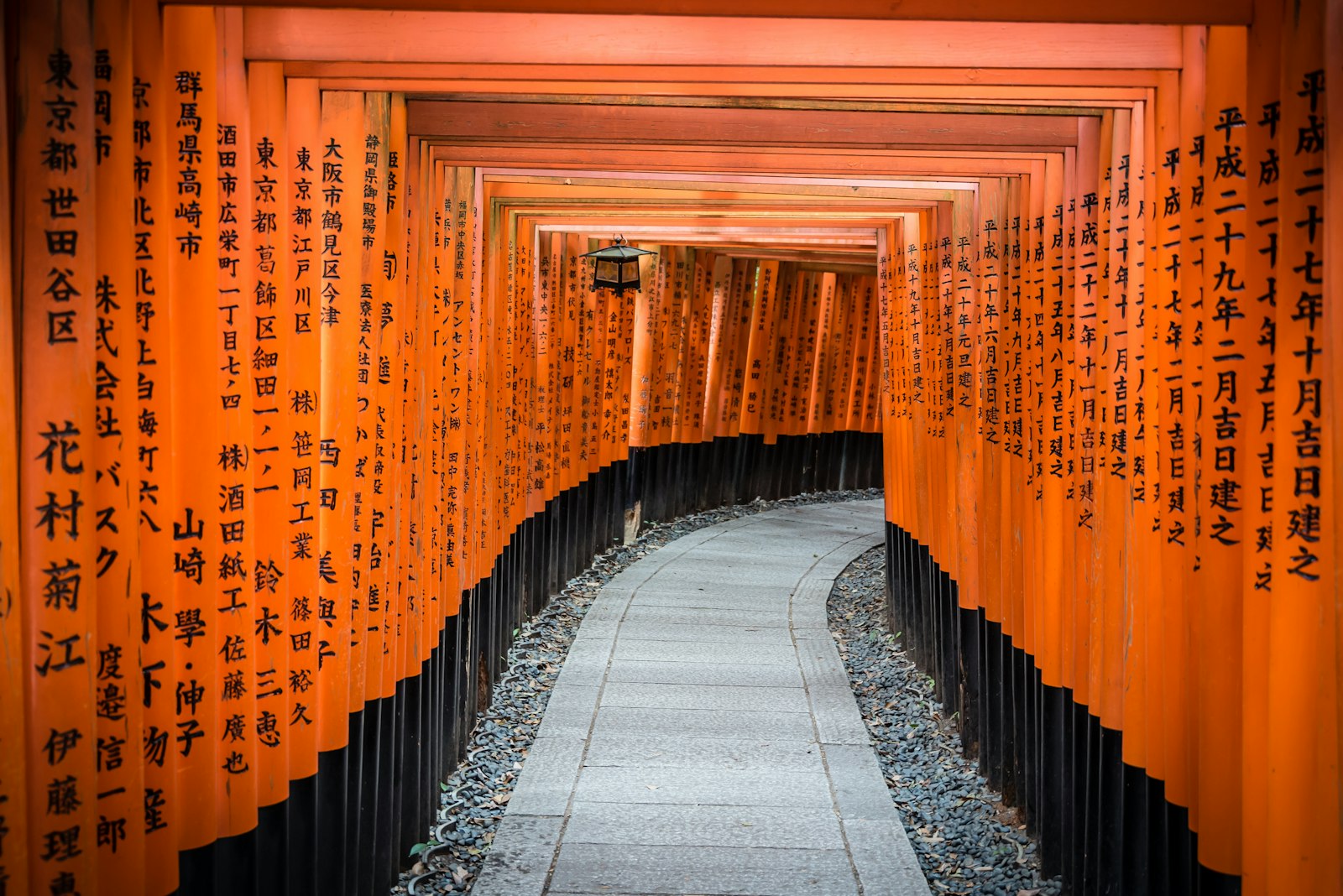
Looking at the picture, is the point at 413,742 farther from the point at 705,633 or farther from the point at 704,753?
the point at 705,633

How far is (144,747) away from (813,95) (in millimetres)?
2786

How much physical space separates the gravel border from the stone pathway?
17 cm

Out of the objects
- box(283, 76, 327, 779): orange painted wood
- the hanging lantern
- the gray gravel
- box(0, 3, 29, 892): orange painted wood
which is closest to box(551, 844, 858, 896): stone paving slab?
the gray gravel

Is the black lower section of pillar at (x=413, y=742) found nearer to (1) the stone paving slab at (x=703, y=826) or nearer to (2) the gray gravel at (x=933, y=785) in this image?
(1) the stone paving slab at (x=703, y=826)

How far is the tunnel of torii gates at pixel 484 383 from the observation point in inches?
100.0

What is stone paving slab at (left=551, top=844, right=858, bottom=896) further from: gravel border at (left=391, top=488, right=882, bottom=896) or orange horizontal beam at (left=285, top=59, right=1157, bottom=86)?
orange horizontal beam at (left=285, top=59, right=1157, bottom=86)

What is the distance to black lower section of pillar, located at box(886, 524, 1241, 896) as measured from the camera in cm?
386

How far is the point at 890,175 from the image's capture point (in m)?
5.76

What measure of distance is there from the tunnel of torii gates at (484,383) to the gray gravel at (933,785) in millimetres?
263

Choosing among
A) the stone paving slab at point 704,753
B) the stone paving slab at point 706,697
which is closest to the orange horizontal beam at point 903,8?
the stone paving slab at point 704,753

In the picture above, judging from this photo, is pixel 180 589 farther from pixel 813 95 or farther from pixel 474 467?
pixel 474 467

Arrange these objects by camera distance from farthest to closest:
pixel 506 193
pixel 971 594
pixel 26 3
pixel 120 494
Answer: pixel 506 193 → pixel 971 594 → pixel 120 494 → pixel 26 3

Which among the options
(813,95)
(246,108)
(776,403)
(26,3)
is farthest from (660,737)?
(776,403)

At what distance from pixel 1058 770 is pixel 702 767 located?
202 cm
